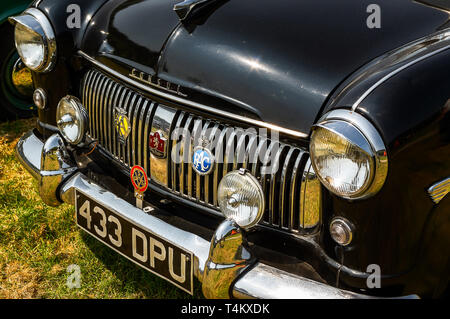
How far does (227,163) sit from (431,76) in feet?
2.49

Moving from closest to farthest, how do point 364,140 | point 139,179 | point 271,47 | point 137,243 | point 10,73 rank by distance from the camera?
point 364,140, point 271,47, point 137,243, point 139,179, point 10,73

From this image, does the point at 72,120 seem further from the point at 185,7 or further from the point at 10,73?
the point at 10,73

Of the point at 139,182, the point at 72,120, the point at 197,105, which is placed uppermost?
the point at 197,105

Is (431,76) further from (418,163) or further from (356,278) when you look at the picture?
(356,278)

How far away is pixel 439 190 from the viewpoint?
1.87 m

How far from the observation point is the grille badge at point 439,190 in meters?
1.85

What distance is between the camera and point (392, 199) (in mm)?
1807

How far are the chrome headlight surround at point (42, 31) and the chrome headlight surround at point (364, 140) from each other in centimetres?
150

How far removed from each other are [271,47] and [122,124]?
0.76m
